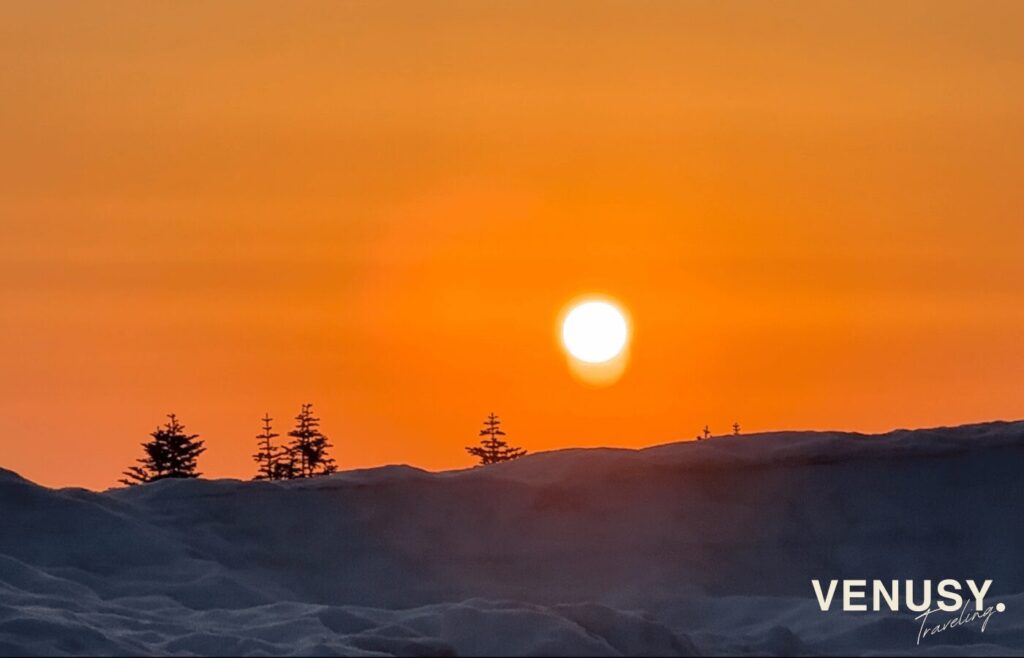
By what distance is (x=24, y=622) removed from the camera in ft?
46.2

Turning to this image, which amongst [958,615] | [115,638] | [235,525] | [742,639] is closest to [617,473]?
[235,525]

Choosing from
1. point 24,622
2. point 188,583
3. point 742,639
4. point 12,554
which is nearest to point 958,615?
point 742,639

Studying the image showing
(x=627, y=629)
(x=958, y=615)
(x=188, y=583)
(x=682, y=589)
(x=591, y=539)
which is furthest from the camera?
(x=591, y=539)

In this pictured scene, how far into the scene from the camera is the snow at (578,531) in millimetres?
20328

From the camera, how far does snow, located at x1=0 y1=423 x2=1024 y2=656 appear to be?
20.3 meters

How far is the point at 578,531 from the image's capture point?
23828mm

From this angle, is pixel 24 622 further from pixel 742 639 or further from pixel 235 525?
pixel 235 525

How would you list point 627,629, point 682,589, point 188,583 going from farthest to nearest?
point 682,589 < point 188,583 < point 627,629

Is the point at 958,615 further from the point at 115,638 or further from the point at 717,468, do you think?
the point at 115,638

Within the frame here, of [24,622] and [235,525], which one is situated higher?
[235,525]

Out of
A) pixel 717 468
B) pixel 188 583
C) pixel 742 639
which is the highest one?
pixel 717 468

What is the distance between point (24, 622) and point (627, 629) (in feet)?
15.8

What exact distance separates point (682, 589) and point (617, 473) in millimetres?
3062

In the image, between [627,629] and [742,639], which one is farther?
[742,639]
